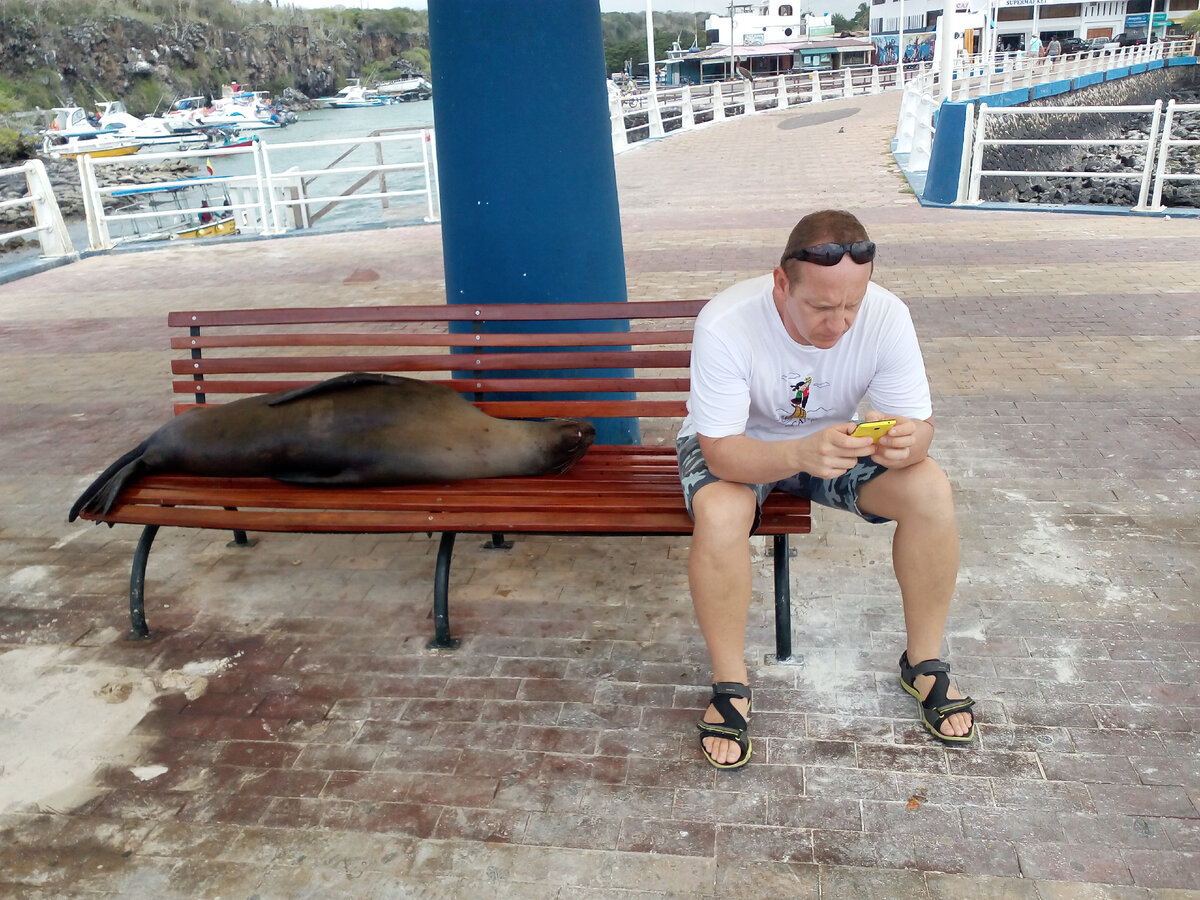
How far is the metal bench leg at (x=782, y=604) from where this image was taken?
9.87 feet

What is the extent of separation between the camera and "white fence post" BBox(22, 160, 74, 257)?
10562 millimetres

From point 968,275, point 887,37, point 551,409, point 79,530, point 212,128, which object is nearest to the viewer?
point 551,409

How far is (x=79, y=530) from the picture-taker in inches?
172

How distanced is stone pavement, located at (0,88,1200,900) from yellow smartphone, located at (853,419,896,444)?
857 millimetres

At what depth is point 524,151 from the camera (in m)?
4.05

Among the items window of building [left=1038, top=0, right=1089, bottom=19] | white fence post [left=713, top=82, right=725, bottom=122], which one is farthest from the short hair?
window of building [left=1038, top=0, right=1089, bottom=19]

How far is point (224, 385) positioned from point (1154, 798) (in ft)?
11.2

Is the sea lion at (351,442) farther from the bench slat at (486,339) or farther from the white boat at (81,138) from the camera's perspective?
the white boat at (81,138)

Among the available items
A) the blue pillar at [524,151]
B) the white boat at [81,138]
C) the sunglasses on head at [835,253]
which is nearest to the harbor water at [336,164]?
the white boat at [81,138]

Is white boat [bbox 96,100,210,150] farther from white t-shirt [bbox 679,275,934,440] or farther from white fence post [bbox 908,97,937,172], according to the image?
white t-shirt [bbox 679,275,934,440]

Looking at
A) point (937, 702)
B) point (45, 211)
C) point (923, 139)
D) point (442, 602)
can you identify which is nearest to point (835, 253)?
point (937, 702)

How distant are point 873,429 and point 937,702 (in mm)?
823

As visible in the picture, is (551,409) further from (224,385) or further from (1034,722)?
(1034,722)

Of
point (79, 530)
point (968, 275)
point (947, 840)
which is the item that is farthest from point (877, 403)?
point (968, 275)
